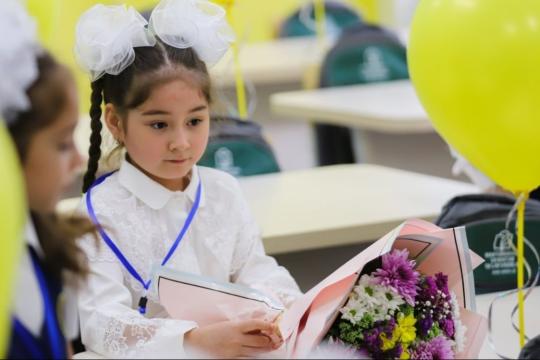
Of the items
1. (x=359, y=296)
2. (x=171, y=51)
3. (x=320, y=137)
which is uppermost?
(x=171, y=51)

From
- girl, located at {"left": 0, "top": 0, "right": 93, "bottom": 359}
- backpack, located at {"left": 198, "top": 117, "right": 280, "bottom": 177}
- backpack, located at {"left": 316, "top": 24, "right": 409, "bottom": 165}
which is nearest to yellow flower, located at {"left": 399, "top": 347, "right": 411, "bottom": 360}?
girl, located at {"left": 0, "top": 0, "right": 93, "bottom": 359}

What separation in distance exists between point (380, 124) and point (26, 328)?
2.41 m

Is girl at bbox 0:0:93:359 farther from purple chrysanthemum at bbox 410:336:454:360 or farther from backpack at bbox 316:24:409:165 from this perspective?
backpack at bbox 316:24:409:165

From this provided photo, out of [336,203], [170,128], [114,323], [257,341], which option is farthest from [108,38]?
[336,203]

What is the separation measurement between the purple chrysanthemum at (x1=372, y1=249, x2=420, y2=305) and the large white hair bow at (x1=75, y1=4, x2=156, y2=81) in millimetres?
592

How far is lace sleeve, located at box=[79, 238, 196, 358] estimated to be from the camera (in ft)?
5.26

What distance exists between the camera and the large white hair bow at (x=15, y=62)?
3.48ft

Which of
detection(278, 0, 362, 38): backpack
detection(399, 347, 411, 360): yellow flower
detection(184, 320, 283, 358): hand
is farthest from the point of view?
detection(278, 0, 362, 38): backpack

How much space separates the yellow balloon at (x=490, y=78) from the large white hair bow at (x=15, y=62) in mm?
751

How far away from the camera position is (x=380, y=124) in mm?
3422

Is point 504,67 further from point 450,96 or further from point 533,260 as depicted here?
point 533,260

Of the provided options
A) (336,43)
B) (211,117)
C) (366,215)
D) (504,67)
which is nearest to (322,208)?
(366,215)

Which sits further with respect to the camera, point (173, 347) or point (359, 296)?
point (173, 347)

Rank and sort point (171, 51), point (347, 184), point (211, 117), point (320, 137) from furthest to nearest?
point (320, 137) → point (347, 184) → point (211, 117) → point (171, 51)
